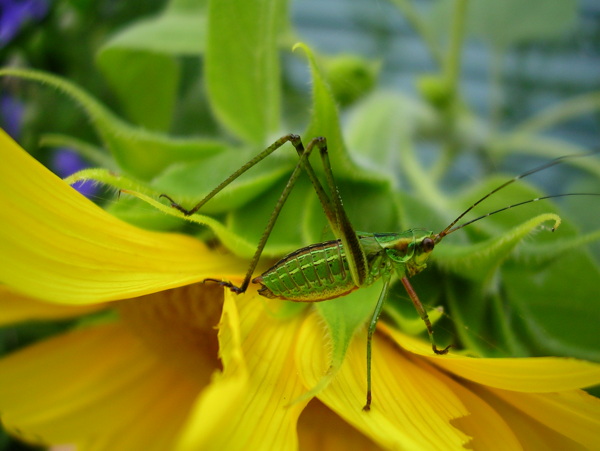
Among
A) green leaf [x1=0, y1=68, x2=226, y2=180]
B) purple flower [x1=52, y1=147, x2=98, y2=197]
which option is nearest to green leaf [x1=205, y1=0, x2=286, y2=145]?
green leaf [x1=0, y1=68, x2=226, y2=180]

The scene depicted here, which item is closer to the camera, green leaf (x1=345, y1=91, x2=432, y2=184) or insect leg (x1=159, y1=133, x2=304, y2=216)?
insect leg (x1=159, y1=133, x2=304, y2=216)

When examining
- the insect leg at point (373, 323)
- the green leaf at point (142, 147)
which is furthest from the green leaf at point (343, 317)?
the green leaf at point (142, 147)

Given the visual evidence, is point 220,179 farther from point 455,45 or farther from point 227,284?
point 455,45

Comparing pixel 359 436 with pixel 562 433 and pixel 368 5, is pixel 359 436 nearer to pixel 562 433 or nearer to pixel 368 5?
pixel 562 433

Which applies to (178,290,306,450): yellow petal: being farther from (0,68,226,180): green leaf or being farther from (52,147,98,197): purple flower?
(52,147,98,197): purple flower

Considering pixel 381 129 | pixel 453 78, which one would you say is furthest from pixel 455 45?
pixel 381 129

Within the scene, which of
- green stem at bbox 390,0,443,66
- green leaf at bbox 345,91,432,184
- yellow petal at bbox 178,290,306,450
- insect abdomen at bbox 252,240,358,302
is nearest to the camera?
yellow petal at bbox 178,290,306,450
